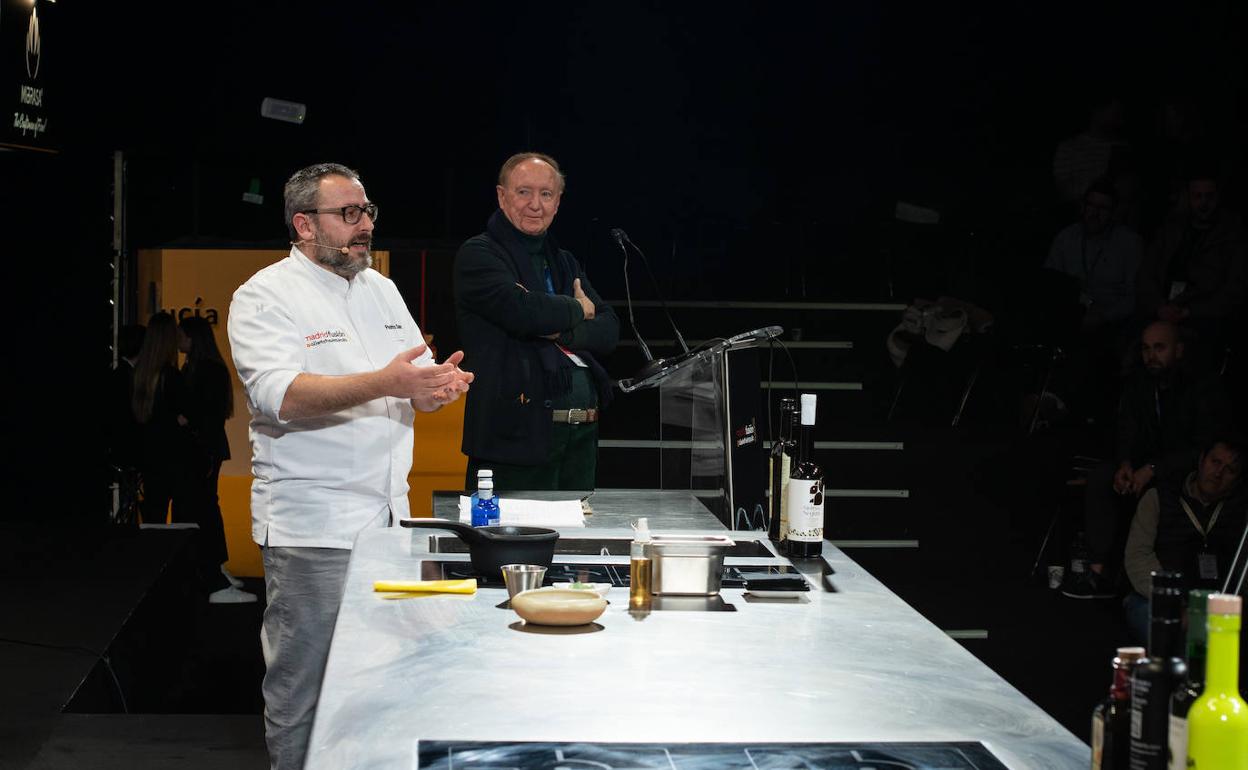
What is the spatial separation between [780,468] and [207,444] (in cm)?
455

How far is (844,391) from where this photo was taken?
7.24 m

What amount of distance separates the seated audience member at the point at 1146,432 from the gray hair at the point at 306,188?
3.83 m

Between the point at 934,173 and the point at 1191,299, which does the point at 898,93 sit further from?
the point at 1191,299

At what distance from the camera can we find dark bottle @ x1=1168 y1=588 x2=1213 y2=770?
1.06 metres

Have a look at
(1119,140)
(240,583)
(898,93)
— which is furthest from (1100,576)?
(240,583)

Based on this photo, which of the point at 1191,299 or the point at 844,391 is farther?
the point at 844,391

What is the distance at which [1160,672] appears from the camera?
3.53 feet

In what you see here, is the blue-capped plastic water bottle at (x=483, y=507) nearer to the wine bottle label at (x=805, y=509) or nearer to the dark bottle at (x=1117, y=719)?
the wine bottle label at (x=805, y=509)

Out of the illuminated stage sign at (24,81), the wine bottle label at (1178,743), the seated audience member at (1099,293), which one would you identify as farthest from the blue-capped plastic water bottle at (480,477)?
the seated audience member at (1099,293)

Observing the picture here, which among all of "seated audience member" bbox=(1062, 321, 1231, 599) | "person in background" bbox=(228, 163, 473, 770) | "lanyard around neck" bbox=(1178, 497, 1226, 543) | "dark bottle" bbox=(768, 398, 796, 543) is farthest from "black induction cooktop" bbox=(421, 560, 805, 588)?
"seated audience member" bbox=(1062, 321, 1231, 599)

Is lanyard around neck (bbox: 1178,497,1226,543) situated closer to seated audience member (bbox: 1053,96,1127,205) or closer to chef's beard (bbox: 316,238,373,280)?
seated audience member (bbox: 1053,96,1127,205)

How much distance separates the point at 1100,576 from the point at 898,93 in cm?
342

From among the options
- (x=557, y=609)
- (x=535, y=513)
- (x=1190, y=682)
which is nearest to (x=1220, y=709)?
(x=1190, y=682)

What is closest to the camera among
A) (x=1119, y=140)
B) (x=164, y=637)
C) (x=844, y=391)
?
(x=164, y=637)
